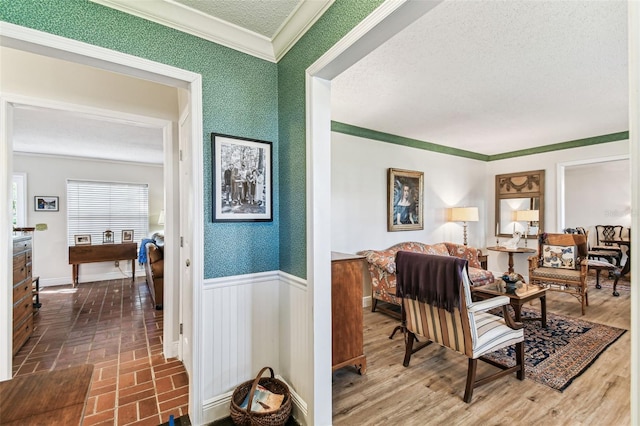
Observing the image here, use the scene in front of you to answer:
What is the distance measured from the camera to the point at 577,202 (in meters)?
7.26

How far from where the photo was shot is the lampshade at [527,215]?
5164 mm

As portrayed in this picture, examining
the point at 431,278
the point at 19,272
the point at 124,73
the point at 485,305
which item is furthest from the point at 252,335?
the point at 19,272

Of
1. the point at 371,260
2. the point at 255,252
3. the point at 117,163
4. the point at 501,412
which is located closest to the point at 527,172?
the point at 371,260

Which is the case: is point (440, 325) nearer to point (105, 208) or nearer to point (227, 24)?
point (227, 24)

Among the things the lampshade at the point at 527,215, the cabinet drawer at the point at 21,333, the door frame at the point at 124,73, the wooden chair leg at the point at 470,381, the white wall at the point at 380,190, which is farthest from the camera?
the lampshade at the point at 527,215

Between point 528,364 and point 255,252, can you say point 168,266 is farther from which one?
point 528,364

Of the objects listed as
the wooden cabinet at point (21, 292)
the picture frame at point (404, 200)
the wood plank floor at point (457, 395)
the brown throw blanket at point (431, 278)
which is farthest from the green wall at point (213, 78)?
the picture frame at point (404, 200)

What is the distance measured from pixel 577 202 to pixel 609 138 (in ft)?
11.1

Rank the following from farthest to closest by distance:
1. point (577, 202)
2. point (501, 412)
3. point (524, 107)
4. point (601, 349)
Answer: point (577, 202) → point (524, 107) → point (601, 349) → point (501, 412)

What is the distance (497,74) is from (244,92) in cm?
229

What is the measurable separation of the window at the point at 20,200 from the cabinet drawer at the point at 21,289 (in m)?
2.92

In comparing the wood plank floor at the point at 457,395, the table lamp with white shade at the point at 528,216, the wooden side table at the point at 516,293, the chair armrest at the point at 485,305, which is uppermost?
the table lamp with white shade at the point at 528,216

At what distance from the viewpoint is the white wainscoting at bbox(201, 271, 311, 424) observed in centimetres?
184

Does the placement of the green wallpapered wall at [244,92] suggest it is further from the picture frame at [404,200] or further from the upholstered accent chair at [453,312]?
the picture frame at [404,200]
